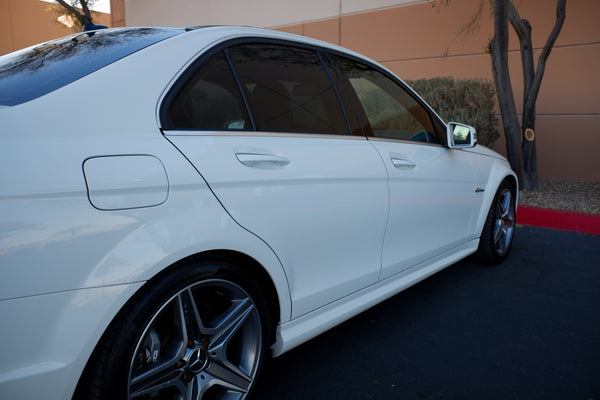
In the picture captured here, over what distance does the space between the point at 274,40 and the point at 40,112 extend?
1.22m

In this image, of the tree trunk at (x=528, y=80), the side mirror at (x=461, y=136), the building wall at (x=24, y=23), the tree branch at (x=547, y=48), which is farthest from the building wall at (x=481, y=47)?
the building wall at (x=24, y=23)

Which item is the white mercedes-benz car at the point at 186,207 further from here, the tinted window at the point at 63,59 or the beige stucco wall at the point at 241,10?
the beige stucco wall at the point at 241,10

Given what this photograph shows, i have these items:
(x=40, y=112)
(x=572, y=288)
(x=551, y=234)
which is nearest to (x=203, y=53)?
(x=40, y=112)

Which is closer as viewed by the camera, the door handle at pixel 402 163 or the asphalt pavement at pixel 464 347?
the asphalt pavement at pixel 464 347

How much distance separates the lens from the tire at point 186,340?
57.7 inches

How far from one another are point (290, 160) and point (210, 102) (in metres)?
0.42

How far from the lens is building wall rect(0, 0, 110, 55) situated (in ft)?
76.6

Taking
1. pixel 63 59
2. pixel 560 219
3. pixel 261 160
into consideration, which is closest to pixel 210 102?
pixel 261 160

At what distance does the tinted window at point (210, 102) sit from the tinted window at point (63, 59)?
0.80ft

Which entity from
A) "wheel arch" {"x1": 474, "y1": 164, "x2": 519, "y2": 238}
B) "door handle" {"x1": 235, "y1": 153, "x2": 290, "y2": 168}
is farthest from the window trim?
"wheel arch" {"x1": 474, "y1": 164, "x2": 519, "y2": 238}

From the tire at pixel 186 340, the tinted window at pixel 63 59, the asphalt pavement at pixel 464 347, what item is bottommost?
the asphalt pavement at pixel 464 347

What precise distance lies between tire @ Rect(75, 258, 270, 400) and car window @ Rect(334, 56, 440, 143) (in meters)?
1.35

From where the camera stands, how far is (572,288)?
3.65 meters

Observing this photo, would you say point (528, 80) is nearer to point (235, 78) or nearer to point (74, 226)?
point (235, 78)
